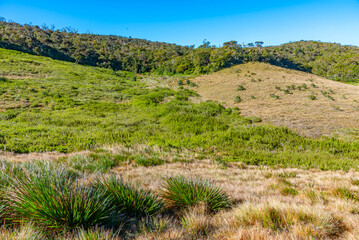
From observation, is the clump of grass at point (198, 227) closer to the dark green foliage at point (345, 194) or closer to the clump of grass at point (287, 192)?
the clump of grass at point (287, 192)

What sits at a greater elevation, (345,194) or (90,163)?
(90,163)

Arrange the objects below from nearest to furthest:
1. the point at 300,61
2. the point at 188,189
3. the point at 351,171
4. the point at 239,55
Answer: the point at 188,189, the point at 351,171, the point at 239,55, the point at 300,61

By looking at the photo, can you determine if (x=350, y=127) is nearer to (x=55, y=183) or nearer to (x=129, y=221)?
(x=129, y=221)

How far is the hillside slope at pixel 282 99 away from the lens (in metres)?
14.3

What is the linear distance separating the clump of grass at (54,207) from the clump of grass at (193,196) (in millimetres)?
1245

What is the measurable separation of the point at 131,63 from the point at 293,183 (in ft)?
170

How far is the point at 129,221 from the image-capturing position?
8.87ft

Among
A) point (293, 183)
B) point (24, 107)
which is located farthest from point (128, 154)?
point (24, 107)

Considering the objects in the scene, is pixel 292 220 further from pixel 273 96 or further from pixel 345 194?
pixel 273 96

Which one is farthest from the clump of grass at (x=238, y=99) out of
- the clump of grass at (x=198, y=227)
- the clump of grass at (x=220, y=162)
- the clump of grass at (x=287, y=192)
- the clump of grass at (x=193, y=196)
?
the clump of grass at (x=198, y=227)

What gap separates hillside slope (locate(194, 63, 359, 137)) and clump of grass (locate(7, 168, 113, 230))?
529 inches

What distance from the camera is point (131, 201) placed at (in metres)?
2.90

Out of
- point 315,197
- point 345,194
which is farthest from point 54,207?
point 345,194

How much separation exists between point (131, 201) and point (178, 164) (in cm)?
405
